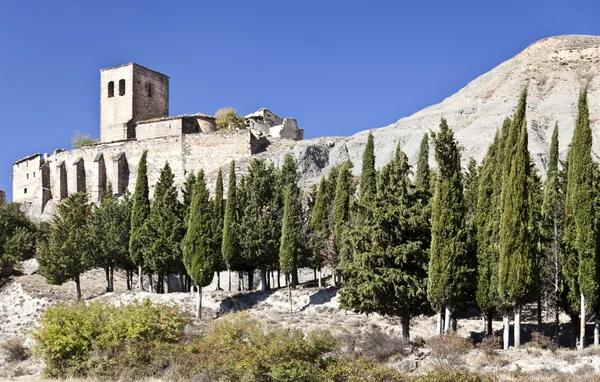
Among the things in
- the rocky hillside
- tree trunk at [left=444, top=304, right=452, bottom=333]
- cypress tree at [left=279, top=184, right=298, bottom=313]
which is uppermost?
the rocky hillside

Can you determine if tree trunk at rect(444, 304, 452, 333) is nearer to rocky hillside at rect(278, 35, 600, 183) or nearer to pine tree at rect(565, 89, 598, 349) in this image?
pine tree at rect(565, 89, 598, 349)

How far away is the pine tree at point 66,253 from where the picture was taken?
37.2 meters

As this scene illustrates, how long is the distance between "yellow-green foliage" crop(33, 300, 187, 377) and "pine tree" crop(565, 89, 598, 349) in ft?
43.1

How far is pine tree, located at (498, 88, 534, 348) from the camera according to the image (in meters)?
21.6

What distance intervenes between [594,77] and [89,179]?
48.7m

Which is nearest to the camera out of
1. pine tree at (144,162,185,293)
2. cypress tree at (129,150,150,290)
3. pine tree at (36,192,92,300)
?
pine tree at (144,162,185,293)

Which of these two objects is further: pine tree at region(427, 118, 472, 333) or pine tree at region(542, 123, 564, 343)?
pine tree at region(542, 123, 564, 343)

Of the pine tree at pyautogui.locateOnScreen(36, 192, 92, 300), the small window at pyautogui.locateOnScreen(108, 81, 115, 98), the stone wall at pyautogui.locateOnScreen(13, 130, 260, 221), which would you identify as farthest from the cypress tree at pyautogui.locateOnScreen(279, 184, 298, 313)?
the small window at pyautogui.locateOnScreen(108, 81, 115, 98)

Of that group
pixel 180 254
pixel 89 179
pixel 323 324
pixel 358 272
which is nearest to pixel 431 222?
pixel 358 272

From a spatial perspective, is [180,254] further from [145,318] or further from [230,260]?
[145,318]

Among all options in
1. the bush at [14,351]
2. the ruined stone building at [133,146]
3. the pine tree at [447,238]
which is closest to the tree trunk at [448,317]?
the pine tree at [447,238]

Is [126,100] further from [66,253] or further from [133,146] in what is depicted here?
[66,253]

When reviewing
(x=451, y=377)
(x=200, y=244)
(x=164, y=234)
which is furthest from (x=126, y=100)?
(x=451, y=377)

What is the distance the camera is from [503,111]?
60688 mm
